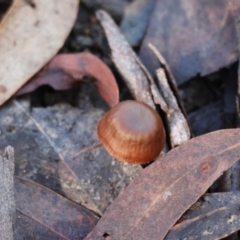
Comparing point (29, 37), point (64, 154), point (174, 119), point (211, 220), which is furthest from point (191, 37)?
point (211, 220)

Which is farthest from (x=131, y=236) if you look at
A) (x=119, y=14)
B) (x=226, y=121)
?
(x=119, y=14)

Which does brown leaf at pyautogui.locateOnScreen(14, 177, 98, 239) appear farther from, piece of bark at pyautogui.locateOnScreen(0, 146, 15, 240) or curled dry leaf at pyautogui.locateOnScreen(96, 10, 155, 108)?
curled dry leaf at pyautogui.locateOnScreen(96, 10, 155, 108)

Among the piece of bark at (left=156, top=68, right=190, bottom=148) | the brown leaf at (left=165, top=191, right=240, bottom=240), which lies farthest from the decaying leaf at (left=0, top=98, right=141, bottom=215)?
the brown leaf at (left=165, top=191, right=240, bottom=240)

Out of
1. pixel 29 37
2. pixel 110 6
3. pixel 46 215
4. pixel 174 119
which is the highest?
pixel 29 37

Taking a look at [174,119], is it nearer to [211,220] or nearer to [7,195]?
[211,220]

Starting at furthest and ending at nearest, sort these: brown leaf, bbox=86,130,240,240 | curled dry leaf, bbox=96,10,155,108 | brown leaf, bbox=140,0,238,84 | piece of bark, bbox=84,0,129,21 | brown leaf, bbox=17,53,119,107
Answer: piece of bark, bbox=84,0,129,21 < brown leaf, bbox=140,0,238,84 < brown leaf, bbox=17,53,119,107 < curled dry leaf, bbox=96,10,155,108 < brown leaf, bbox=86,130,240,240
